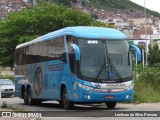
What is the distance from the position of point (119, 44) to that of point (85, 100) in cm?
267

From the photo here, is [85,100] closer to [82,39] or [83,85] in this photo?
[83,85]

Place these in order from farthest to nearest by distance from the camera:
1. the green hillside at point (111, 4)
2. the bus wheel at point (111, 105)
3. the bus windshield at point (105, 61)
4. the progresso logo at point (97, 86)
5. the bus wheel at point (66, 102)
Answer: the green hillside at point (111, 4) → the bus wheel at point (111, 105) → the bus wheel at point (66, 102) → the bus windshield at point (105, 61) → the progresso logo at point (97, 86)

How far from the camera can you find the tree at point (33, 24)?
5778 cm

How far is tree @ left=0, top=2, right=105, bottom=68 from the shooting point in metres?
57.8

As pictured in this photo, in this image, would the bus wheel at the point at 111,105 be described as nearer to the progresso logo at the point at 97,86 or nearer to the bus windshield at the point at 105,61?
the bus windshield at the point at 105,61

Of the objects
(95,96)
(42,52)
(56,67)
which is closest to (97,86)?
(95,96)

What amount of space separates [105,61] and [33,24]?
40029 mm

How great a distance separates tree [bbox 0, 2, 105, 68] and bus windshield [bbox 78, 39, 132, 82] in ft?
124

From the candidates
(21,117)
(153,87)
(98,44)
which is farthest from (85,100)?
(153,87)

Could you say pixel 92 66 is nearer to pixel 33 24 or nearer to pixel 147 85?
pixel 147 85

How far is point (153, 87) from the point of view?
27.6 m

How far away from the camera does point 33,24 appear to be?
58.1 m

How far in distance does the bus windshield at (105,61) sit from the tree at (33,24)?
124ft

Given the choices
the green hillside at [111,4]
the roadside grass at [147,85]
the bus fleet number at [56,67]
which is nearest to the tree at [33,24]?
the roadside grass at [147,85]
